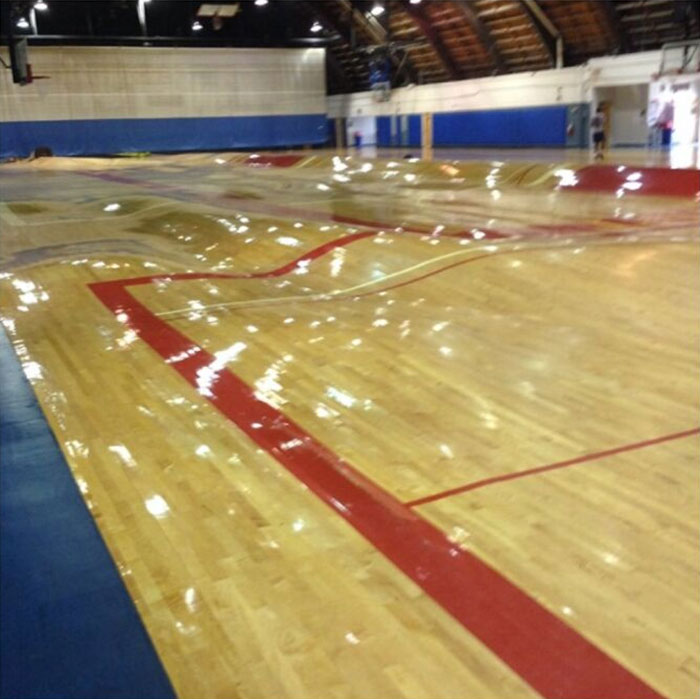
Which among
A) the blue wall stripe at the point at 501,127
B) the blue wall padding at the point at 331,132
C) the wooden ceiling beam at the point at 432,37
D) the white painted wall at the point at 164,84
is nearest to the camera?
the blue wall stripe at the point at 501,127

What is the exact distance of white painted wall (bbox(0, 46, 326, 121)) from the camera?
23.6 metres

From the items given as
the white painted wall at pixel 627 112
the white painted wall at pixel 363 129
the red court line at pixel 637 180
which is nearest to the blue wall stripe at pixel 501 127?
the white painted wall at pixel 627 112

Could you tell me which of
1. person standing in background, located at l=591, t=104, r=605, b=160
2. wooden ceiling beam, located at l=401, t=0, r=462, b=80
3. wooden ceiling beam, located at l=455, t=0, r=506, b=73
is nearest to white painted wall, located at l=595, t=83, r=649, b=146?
person standing in background, located at l=591, t=104, r=605, b=160

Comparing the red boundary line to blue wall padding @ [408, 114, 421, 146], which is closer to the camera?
the red boundary line

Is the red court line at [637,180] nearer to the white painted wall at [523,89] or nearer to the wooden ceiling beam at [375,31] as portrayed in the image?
the white painted wall at [523,89]

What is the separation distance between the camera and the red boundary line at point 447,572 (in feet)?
7.30

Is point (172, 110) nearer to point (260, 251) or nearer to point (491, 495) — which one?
point (260, 251)

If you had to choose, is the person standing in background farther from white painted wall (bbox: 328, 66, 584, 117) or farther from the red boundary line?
the red boundary line

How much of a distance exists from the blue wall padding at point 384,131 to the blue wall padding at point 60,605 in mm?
25303

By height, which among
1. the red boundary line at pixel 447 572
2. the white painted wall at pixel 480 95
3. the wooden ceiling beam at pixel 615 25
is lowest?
the red boundary line at pixel 447 572

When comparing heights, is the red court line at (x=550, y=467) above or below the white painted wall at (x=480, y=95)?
below

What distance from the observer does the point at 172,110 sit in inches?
1009

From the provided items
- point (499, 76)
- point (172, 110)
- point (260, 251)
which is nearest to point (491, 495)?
point (260, 251)

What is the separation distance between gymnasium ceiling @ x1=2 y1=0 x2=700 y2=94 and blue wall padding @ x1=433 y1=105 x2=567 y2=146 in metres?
1.24
